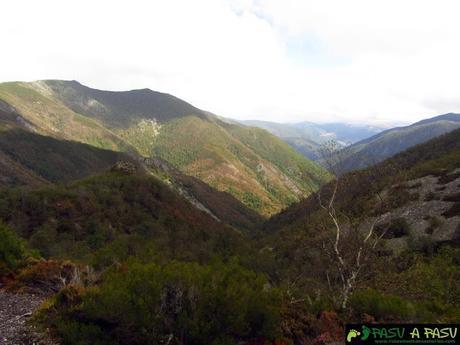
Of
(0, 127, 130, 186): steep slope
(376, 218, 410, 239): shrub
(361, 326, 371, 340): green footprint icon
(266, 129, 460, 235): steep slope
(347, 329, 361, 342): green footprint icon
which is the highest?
(361, 326, 371, 340): green footprint icon

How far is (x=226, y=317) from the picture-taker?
12.0m

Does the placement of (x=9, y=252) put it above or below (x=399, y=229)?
above

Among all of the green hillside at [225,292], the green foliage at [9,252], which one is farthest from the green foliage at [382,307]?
the green foliage at [9,252]

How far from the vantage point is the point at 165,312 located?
1180 centimetres

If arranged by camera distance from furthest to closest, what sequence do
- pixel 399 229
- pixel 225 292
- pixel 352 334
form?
1. pixel 399 229
2. pixel 225 292
3. pixel 352 334

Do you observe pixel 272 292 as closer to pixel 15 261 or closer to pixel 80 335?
pixel 80 335

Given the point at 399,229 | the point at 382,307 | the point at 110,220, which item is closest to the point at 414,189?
the point at 399,229

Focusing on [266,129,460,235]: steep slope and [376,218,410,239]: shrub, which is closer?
[376,218,410,239]: shrub

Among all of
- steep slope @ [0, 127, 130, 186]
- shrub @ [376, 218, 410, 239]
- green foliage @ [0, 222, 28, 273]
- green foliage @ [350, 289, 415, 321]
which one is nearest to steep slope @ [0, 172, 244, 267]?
green foliage @ [0, 222, 28, 273]

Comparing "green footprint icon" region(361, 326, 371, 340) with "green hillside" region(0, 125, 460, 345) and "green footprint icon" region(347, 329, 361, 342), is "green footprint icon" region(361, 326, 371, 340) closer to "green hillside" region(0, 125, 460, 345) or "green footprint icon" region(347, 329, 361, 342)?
"green footprint icon" region(347, 329, 361, 342)

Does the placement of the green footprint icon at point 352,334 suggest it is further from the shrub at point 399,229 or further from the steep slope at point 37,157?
the steep slope at point 37,157

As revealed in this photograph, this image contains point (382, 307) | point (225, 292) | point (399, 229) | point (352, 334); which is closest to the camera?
point (352, 334)

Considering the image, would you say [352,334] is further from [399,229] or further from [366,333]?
[399,229]

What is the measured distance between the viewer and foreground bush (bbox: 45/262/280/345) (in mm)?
11305
